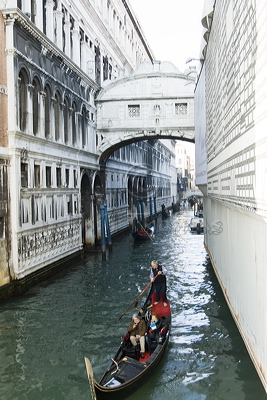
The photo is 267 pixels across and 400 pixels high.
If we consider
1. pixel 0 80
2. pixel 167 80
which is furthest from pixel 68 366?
pixel 167 80

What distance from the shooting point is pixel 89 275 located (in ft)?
43.3

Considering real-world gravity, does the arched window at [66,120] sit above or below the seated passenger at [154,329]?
above

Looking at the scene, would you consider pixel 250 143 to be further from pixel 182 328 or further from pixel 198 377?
pixel 182 328

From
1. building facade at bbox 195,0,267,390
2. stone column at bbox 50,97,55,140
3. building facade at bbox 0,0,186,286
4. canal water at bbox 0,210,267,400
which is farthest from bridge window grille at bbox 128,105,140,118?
building facade at bbox 195,0,267,390

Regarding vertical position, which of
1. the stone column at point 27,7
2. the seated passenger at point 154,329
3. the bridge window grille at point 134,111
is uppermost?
the stone column at point 27,7

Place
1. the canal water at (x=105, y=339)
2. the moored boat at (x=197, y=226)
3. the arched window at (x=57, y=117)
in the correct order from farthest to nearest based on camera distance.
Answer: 1. the moored boat at (x=197, y=226)
2. the arched window at (x=57, y=117)
3. the canal water at (x=105, y=339)

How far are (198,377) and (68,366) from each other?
77.5 inches

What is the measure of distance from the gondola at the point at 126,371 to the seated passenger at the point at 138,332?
8 centimetres

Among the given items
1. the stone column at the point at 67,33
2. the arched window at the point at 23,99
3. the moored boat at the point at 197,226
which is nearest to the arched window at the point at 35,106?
the arched window at the point at 23,99

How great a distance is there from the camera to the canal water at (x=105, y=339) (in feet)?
19.6

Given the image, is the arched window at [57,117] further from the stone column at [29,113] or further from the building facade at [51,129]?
the stone column at [29,113]

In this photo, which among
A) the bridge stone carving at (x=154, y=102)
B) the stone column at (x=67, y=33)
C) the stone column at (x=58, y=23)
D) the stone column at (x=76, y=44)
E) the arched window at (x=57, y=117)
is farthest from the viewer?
the bridge stone carving at (x=154, y=102)

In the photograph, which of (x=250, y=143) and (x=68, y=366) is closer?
(x=250, y=143)

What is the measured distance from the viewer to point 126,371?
19.2ft
